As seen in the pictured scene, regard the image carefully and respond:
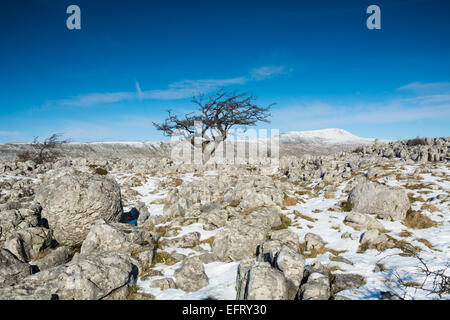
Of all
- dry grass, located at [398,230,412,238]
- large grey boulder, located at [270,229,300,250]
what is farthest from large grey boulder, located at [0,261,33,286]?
dry grass, located at [398,230,412,238]

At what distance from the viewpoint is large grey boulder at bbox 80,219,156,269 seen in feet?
28.6

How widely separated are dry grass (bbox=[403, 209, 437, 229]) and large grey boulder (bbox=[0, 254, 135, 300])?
12.5 metres

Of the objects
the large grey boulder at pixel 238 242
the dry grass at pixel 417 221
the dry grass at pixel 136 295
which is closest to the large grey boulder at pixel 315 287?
the large grey boulder at pixel 238 242

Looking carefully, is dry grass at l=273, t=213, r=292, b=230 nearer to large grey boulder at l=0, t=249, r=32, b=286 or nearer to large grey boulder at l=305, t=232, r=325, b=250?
large grey boulder at l=305, t=232, r=325, b=250

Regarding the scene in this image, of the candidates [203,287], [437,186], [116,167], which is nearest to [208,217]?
[203,287]

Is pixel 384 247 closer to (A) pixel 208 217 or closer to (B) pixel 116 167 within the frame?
(A) pixel 208 217

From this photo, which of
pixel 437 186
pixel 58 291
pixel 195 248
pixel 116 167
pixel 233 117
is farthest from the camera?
pixel 116 167

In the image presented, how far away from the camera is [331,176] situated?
19.5 metres

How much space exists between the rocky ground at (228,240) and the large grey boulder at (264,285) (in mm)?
26

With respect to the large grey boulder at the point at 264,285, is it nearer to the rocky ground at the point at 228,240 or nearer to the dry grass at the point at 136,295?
the rocky ground at the point at 228,240

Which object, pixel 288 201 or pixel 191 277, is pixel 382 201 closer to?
pixel 288 201

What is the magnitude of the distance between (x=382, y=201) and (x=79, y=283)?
13677mm

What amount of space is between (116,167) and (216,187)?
17.1 metres

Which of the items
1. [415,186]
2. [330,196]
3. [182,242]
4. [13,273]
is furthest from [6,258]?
[415,186]
